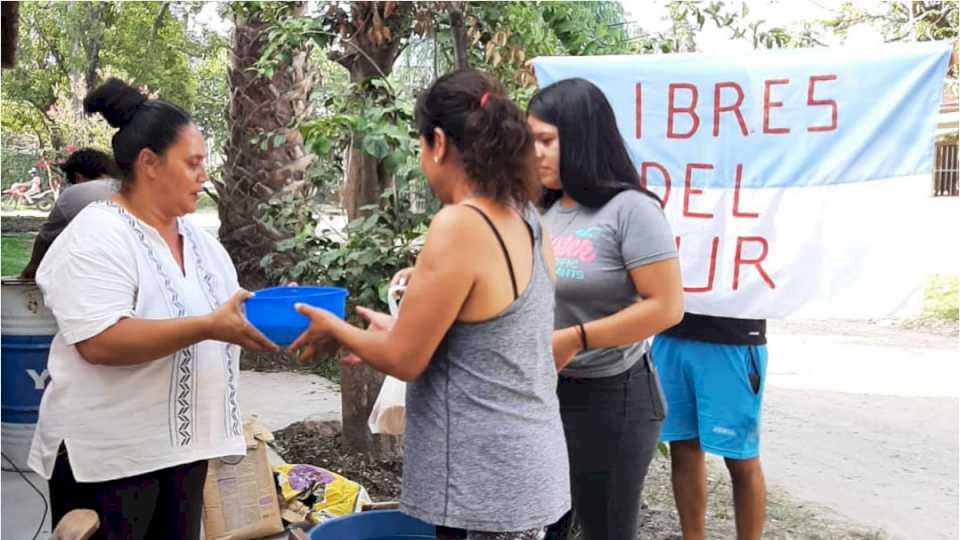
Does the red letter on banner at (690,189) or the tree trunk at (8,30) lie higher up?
the tree trunk at (8,30)

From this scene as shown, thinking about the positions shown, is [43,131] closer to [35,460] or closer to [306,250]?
[306,250]

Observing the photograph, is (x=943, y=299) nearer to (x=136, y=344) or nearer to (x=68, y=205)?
(x=68, y=205)

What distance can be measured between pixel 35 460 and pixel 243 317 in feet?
1.92

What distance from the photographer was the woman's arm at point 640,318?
2.17 metres

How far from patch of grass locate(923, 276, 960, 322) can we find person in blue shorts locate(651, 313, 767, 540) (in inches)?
310

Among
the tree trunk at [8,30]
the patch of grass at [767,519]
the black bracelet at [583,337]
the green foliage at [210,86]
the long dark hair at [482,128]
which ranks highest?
the green foliage at [210,86]

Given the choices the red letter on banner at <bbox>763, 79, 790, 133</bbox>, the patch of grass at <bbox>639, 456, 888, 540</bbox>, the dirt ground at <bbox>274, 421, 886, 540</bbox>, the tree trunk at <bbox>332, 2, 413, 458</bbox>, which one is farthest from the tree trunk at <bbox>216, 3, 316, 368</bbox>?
the red letter on banner at <bbox>763, 79, 790, 133</bbox>

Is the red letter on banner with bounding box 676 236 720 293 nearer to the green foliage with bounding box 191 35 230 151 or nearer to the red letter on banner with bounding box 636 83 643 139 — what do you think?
the red letter on banner with bounding box 636 83 643 139

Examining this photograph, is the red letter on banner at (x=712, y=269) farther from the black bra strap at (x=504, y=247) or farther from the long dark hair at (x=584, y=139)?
the black bra strap at (x=504, y=247)

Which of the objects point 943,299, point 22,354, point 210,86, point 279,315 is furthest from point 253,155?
point 210,86

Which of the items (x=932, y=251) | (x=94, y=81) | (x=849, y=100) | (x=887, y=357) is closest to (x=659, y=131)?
(x=849, y=100)

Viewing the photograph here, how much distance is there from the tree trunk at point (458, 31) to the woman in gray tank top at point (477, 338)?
2.26m

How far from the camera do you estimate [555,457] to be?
1.78 meters

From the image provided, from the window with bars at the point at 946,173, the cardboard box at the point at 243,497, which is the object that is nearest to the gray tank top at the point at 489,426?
the cardboard box at the point at 243,497
